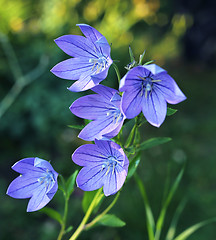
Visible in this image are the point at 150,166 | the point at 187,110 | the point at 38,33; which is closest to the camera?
the point at 150,166

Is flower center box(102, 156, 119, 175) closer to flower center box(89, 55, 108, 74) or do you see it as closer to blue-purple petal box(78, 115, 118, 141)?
blue-purple petal box(78, 115, 118, 141)

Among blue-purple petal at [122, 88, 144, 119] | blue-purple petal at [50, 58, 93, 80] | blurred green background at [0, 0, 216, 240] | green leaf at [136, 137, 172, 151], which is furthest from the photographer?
blurred green background at [0, 0, 216, 240]

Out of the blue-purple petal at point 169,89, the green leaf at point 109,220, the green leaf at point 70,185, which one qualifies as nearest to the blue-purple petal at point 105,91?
the blue-purple petal at point 169,89

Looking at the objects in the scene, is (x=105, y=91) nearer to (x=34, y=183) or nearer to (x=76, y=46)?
(x=76, y=46)

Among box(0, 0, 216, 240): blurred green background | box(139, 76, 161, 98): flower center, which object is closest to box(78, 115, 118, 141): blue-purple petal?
box(139, 76, 161, 98): flower center

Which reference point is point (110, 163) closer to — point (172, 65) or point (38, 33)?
point (38, 33)

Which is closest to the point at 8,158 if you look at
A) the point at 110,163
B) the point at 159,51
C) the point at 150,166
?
the point at 150,166

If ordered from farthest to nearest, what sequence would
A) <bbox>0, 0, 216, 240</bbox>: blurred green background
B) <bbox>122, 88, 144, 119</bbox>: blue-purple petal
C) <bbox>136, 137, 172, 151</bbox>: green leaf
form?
<bbox>0, 0, 216, 240</bbox>: blurred green background → <bbox>136, 137, 172, 151</bbox>: green leaf → <bbox>122, 88, 144, 119</bbox>: blue-purple petal
